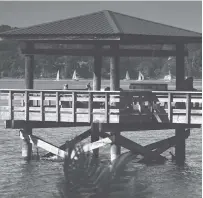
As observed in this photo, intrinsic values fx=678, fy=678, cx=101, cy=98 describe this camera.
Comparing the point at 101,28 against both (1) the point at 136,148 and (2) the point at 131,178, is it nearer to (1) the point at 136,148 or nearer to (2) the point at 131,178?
(1) the point at 136,148

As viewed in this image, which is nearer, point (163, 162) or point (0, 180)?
point (0, 180)

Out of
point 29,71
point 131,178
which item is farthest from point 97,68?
point 131,178

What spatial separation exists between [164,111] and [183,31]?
4588mm

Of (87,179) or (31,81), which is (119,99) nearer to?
(31,81)

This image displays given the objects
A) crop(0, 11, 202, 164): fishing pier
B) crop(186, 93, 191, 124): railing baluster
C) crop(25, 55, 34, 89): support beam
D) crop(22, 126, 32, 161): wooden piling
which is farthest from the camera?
crop(22, 126, 32, 161): wooden piling

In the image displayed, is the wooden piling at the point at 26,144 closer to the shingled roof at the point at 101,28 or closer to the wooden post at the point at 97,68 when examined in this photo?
the wooden post at the point at 97,68

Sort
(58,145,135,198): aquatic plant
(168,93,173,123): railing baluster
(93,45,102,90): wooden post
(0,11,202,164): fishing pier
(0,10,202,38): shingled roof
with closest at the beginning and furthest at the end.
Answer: (58,145,135,198): aquatic plant < (168,93,173,123): railing baluster < (0,11,202,164): fishing pier < (0,10,202,38): shingled roof < (93,45,102,90): wooden post

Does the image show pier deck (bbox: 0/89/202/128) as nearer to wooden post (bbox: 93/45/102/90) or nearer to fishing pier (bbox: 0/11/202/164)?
fishing pier (bbox: 0/11/202/164)

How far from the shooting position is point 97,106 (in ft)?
82.7

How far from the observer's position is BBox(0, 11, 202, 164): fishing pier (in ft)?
75.1

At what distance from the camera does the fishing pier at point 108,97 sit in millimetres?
22891

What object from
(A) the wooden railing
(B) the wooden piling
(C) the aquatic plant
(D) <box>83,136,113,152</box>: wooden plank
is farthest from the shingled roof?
(C) the aquatic plant

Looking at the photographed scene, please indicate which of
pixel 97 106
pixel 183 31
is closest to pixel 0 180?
pixel 97 106

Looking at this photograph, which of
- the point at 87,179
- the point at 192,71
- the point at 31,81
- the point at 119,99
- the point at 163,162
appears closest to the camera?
the point at 87,179
